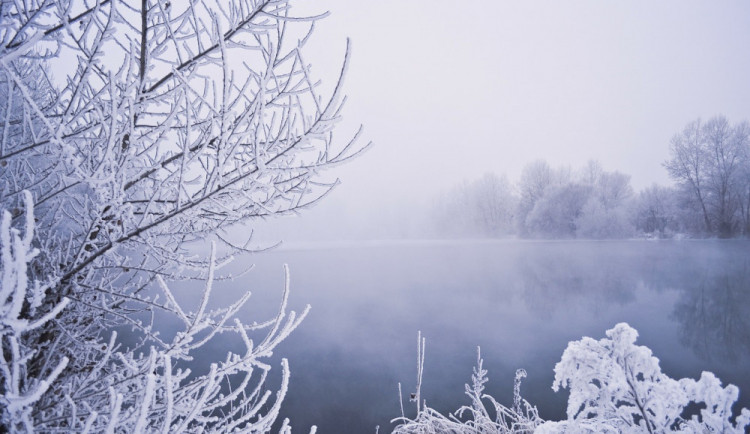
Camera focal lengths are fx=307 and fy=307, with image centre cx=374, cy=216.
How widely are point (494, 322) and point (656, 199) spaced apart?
1521 inches

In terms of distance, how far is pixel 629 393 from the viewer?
2.88m

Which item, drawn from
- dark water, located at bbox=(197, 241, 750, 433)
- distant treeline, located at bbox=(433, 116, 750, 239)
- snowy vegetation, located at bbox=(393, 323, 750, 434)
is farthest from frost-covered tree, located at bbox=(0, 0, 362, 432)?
distant treeline, located at bbox=(433, 116, 750, 239)

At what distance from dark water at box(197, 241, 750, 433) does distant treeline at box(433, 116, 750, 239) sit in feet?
16.8

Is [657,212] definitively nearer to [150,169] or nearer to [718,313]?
[718,313]

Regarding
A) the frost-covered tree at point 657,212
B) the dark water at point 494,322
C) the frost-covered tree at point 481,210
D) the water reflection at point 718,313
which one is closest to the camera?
the dark water at point 494,322

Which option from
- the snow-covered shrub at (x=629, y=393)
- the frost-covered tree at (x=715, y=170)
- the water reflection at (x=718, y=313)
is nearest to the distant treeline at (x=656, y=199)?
the frost-covered tree at (x=715, y=170)

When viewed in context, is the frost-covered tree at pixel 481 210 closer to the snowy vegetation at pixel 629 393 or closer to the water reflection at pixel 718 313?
the water reflection at pixel 718 313

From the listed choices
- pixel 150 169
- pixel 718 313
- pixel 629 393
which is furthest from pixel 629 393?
pixel 718 313

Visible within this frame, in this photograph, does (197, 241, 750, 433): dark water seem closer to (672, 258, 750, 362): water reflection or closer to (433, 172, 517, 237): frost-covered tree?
(672, 258, 750, 362): water reflection

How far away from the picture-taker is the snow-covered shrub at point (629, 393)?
99.0 inches

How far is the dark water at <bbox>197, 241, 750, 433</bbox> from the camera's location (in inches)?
379

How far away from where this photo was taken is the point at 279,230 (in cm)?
7281

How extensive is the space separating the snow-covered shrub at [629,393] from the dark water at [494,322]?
6620 mm

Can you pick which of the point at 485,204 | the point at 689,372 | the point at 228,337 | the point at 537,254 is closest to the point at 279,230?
the point at 485,204
